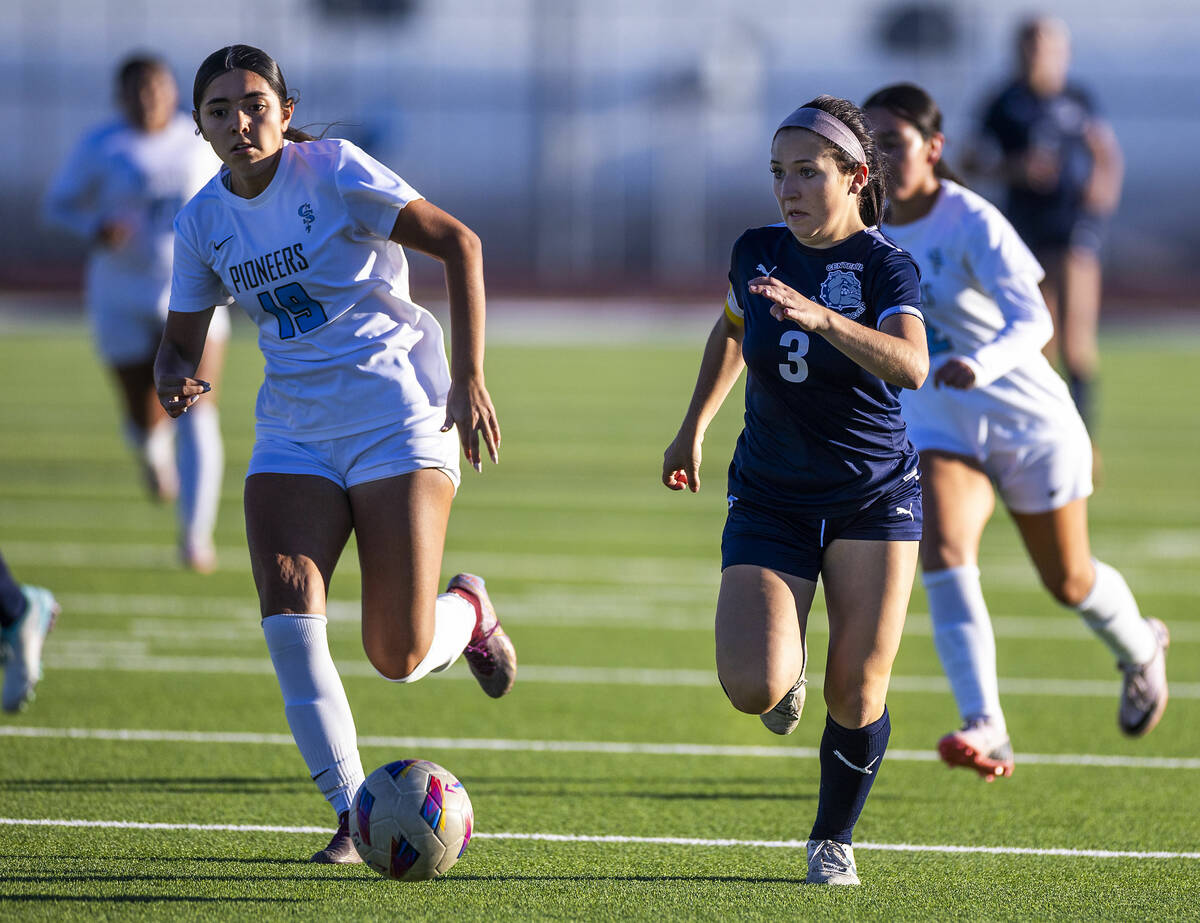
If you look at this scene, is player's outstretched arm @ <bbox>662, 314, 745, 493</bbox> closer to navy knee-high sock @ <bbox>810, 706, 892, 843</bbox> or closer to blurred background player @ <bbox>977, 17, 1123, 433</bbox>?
navy knee-high sock @ <bbox>810, 706, 892, 843</bbox>

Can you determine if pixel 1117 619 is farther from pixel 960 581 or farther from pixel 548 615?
pixel 548 615

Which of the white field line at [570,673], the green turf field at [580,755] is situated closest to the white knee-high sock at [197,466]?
the green turf field at [580,755]

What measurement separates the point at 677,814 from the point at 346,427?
1606 mm

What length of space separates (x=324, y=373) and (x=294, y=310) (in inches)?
7.4

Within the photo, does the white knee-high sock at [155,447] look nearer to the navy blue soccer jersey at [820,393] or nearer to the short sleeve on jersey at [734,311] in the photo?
the short sleeve on jersey at [734,311]

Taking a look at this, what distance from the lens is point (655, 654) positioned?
777 centimetres

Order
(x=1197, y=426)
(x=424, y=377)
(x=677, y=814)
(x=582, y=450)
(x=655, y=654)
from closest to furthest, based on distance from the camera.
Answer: (x=424, y=377) → (x=677, y=814) → (x=655, y=654) → (x=582, y=450) → (x=1197, y=426)

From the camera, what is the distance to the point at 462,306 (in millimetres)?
4453

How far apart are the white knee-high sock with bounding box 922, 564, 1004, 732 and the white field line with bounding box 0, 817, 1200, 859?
0.60m

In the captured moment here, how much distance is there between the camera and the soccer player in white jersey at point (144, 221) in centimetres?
932

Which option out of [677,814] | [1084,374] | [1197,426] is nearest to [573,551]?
[1084,374]

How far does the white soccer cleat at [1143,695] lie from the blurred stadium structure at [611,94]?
4433 cm

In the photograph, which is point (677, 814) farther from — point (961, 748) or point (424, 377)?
point (424, 377)

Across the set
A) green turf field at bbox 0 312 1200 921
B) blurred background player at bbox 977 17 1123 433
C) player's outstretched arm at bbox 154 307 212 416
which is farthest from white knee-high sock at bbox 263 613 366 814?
blurred background player at bbox 977 17 1123 433
